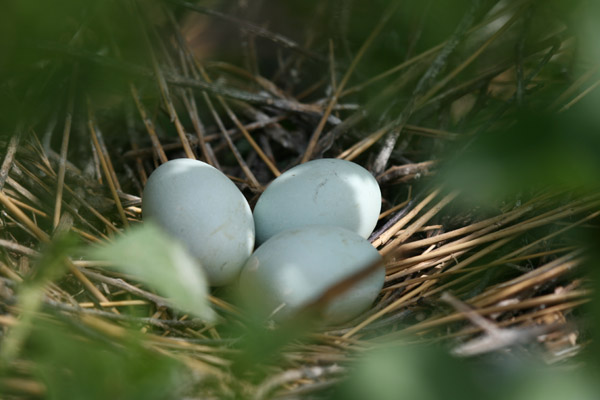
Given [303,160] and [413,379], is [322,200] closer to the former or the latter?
[303,160]

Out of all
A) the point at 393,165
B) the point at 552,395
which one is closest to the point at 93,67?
the point at 393,165

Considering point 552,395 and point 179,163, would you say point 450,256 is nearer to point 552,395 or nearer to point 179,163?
point 179,163

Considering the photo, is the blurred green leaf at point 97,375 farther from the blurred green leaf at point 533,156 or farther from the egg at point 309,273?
the egg at point 309,273

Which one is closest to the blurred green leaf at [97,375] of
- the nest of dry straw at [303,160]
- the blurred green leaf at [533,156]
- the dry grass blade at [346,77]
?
the nest of dry straw at [303,160]

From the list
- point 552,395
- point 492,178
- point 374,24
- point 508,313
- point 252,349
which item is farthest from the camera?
point 374,24

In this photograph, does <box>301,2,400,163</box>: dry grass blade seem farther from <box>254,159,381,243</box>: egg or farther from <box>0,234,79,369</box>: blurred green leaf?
<box>0,234,79,369</box>: blurred green leaf
